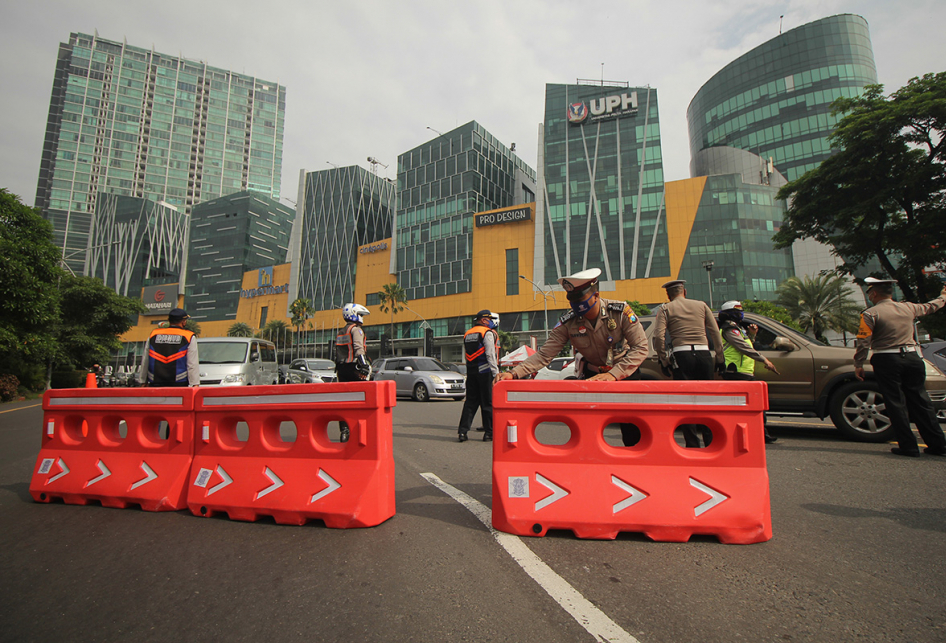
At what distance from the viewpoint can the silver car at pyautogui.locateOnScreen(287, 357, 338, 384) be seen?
1812cm

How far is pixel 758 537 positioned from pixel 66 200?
168m

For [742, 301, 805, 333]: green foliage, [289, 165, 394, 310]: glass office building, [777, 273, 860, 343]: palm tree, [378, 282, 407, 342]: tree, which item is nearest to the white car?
[742, 301, 805, 333]: green foliage

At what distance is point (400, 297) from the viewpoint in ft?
222

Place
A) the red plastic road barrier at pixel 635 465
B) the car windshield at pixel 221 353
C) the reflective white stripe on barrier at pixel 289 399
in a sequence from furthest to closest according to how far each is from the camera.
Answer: the car windshield at pixel 221 353 < the reflective white stripe on barrier at pixel 289 399 < the red plastic road barrier at pixel 635 465

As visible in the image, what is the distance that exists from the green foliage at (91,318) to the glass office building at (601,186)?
134ft

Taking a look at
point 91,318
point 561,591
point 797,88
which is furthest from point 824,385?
point 797,88

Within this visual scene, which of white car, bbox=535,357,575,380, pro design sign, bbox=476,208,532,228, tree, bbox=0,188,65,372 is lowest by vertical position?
white car, bbox=535,357,575,380

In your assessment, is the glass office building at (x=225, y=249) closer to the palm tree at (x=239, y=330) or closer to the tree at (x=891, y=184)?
the palm tree at (x=239, y=330)

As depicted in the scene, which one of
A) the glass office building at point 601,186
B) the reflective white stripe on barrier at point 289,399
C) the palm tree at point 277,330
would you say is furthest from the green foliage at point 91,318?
the palm tree at point 277,330

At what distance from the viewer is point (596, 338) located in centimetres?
387

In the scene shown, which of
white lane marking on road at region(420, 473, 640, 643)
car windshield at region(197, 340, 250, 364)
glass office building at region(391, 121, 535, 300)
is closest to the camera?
white lane marking on road at region(420, 473, 640, 643)

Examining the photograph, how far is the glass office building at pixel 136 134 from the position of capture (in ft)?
417

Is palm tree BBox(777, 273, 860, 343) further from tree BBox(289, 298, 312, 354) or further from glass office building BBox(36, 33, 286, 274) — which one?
glass office building BBox(36, 33, 286, 274)

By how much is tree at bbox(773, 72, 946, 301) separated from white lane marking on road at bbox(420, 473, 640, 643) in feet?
64.1
